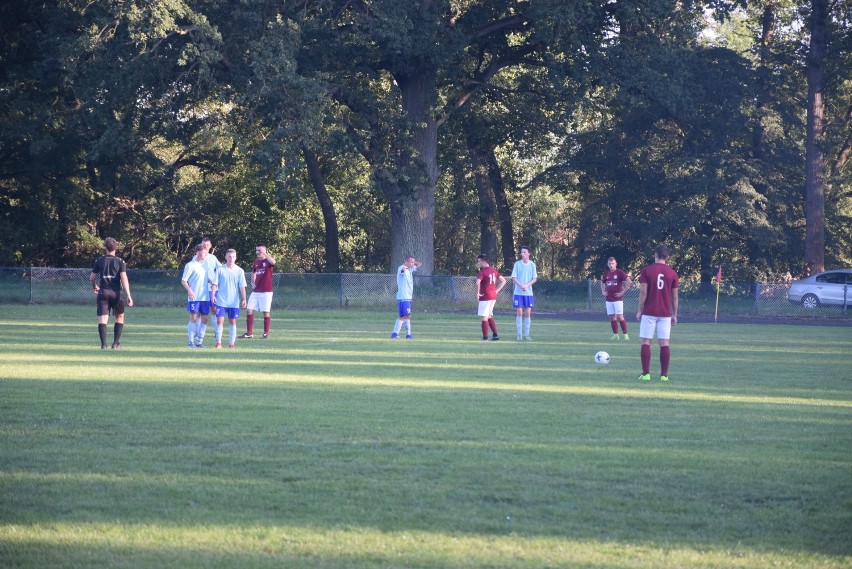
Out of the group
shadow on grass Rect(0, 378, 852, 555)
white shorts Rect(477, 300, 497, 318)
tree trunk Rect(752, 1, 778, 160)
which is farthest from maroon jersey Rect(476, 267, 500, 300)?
tree trunk Rect(752, 1, 778, 160)

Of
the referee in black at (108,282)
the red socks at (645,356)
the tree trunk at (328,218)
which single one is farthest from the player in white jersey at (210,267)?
the tree trunk at (328,218)

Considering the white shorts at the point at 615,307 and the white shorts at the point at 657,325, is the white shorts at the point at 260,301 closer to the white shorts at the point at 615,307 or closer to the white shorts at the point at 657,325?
the white shorts at the point at 615,307

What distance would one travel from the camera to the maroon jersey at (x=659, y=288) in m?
15.0

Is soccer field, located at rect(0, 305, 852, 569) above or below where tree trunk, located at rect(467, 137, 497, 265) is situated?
below

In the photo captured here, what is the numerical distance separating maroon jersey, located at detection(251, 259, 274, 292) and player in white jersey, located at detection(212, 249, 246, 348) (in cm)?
222

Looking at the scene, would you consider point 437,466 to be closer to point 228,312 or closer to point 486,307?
point 228,312

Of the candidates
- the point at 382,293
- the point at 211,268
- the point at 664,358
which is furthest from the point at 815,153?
the point at 664,358

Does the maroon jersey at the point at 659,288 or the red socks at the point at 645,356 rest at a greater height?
the maroon jersey at the point at 659,288

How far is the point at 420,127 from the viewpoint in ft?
133

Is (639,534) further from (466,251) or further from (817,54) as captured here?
(466,251)

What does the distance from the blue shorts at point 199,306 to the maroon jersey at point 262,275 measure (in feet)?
12.4

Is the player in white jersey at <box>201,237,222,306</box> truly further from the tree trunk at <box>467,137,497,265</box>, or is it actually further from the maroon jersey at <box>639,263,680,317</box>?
the tree trunk at <box>467,137,497,265</box>

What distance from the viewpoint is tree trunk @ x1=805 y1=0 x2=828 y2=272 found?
45219mm

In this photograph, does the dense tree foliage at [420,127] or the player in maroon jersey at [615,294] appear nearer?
the player in maroon jersey at [615,294]
